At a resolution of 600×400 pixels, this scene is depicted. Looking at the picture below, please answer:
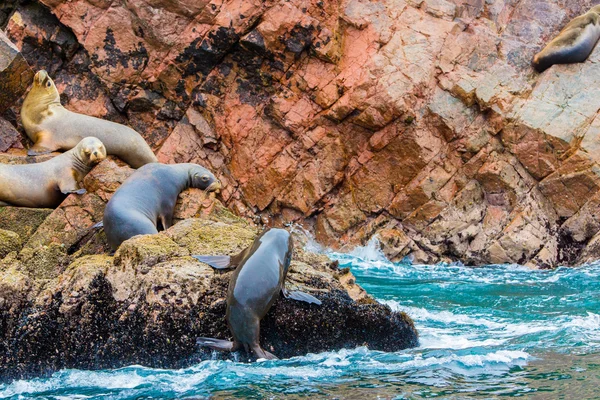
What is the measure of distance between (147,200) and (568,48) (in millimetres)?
7841

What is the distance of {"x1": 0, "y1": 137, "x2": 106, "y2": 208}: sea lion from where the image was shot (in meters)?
9.13

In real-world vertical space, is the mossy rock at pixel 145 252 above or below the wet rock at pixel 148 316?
above

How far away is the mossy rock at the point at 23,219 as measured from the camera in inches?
328

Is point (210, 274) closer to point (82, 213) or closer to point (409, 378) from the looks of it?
point (409, 378)

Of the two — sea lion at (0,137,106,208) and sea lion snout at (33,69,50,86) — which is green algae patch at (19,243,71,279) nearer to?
sea lion at (0,137,106,208)

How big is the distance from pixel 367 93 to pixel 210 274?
22.2ft

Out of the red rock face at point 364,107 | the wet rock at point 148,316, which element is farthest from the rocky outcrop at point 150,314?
the red rock face at point 364,107

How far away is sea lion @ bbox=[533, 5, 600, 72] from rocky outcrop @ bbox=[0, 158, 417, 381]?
750 centimetres

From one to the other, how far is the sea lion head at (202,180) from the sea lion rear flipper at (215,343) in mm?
4037

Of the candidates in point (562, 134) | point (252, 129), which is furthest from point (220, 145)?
point (562, 134)

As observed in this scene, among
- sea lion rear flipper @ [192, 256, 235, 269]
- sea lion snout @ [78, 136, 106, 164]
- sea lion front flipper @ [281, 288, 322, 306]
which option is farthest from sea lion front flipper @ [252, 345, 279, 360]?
sea lion snout @ [78, 136, 106, 164]

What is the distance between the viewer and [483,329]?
24.5 ft

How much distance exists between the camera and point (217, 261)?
632 cm

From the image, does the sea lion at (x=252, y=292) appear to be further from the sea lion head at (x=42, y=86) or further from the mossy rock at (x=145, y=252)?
the sea lion head at (x=42, y=86)
